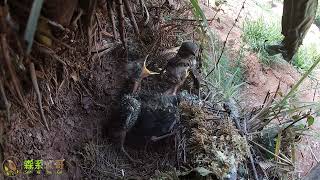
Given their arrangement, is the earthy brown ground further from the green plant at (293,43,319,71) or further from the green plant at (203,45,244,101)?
the green plant at (293,43,319,71)

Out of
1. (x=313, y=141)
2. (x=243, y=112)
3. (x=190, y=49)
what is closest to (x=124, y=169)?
(x=190, y=49)

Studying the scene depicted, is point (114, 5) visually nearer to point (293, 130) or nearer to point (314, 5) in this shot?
point (314, 5)

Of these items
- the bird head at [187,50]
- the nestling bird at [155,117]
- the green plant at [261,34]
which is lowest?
the green plant at [261,34]

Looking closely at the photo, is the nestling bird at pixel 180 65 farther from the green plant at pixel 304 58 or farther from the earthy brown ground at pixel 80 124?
the green plant at pixel 304 58

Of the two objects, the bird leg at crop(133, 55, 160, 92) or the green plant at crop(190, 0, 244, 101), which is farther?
the green plant at crop(190, 0, 244, 101)

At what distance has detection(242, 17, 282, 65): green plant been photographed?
2.46 metres

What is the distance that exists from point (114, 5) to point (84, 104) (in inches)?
13.1

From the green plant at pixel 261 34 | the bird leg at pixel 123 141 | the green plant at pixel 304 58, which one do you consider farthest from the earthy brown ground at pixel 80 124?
the green plant at pixel 304 58

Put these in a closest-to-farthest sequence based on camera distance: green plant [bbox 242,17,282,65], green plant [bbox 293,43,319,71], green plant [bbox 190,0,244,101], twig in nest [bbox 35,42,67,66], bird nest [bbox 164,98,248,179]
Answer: twig in nest [bbox 35,42,67,66] → bird nest [bbox 164,98,248,179] → green plant [bbox 190,0,244,101] → green plant [bbox 242,17,282,65] → green plant [bbox 293,43,319,71]

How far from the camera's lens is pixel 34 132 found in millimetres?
1016

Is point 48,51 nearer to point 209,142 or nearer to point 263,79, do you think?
point 209,142

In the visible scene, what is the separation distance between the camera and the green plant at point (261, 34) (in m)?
2.46

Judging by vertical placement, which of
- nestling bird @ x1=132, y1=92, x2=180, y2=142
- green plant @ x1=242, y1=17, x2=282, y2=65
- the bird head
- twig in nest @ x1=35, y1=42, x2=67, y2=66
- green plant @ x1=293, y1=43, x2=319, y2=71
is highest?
twig in nest @ x1=35, y1=42, x2=67, y2=66
